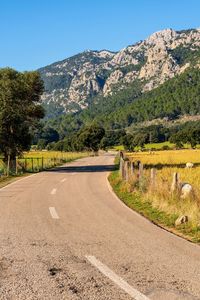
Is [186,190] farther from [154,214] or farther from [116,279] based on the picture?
[116,279]

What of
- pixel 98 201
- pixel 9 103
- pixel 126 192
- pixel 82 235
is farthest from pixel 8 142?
pixel 82 235

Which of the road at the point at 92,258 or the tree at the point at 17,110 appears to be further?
the tree at the point at 17,110

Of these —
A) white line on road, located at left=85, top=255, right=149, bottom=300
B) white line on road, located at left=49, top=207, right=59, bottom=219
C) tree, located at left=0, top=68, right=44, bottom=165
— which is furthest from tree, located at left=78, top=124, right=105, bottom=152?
white line on road, located at left=85, top=255, right=149, bottom=300

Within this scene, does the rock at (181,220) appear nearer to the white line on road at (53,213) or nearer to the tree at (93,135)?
the white line on road at (53,213)

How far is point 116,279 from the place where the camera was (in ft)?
21.5

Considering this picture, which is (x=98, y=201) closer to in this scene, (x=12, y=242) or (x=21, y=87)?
(x=12, y=242)

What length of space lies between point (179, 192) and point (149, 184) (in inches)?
152

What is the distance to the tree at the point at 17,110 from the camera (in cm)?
3909

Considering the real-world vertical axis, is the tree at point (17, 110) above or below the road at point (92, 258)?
above

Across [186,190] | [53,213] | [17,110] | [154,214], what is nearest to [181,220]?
[154,214]

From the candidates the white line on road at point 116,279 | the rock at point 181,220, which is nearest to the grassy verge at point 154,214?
the rock at point 181,220

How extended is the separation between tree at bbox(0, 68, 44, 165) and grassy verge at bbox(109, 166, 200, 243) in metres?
19.7

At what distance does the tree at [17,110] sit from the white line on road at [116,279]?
32.1 meters

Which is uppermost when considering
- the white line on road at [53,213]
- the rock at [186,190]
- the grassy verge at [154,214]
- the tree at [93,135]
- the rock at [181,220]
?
the tree at [93,135]
